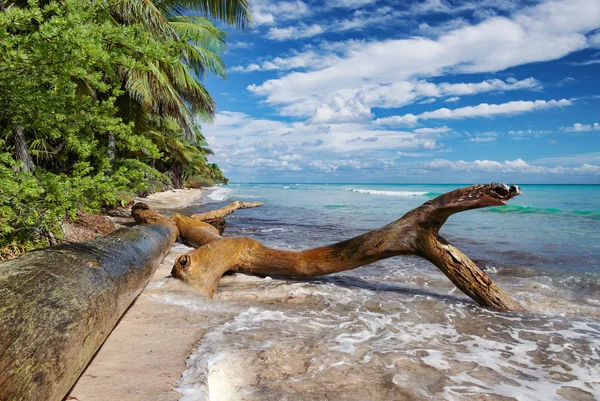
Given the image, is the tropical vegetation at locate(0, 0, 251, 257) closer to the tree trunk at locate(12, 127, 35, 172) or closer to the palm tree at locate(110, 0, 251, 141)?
the tree trunk at locate(12, 127, 35, 172)

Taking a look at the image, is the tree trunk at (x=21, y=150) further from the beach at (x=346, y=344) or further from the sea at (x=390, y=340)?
the sea at (x=390, y=340)

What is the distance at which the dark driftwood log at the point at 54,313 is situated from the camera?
157 cm

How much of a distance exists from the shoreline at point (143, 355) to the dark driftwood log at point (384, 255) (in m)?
0.93

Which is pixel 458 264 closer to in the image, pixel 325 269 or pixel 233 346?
pixel 325 269

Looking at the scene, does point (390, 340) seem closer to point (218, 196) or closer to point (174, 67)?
point (174, 67)

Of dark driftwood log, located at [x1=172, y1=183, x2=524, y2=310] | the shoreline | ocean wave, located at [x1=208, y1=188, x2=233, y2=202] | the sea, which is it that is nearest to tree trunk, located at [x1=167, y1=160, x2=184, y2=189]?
ocean wave, located at [x1=208, y1=188, x2=233, y2=202]

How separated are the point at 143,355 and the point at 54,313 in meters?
0.79

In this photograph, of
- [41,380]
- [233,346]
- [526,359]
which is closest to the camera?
[41,380]

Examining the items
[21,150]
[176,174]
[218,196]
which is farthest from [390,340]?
[176,174]

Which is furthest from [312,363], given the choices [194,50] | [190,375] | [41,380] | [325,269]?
[194,50]

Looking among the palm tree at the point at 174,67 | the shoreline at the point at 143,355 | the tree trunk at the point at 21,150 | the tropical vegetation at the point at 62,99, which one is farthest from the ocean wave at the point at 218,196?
the shoreline at the point at 143,355

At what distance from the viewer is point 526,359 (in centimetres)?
296

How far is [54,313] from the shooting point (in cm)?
190

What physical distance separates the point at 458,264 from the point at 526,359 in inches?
62.3
